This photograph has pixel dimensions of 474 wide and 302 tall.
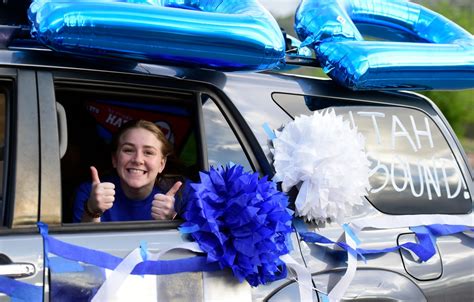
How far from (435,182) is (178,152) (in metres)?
1.15

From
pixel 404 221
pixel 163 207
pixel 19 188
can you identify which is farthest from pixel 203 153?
pixel 404 221

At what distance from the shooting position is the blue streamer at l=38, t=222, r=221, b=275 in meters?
2.68

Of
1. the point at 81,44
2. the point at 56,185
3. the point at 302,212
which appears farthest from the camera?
the point at 302,212

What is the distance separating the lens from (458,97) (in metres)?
17.0

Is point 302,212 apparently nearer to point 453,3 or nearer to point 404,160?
point 404,160

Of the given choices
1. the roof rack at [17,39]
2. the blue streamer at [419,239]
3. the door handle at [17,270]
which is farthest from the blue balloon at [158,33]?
the door handle at [17,270]

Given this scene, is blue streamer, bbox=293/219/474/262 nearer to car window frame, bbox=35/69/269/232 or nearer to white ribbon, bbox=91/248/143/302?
car window frame, bbox=35/69/269/232

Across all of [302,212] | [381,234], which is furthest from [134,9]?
[381,234]

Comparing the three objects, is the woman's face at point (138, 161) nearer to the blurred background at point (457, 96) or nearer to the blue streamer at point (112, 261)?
the blue streamer at point (112, 261)

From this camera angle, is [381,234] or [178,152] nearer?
[381,234]

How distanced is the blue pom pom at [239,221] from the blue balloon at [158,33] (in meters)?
0.49

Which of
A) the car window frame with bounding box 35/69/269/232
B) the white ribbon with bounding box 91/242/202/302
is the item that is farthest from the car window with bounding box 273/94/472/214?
the white ribbon with bounding box 91/242/202/302

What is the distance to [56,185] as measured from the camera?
2.77 meters

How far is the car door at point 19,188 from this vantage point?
2.61m
